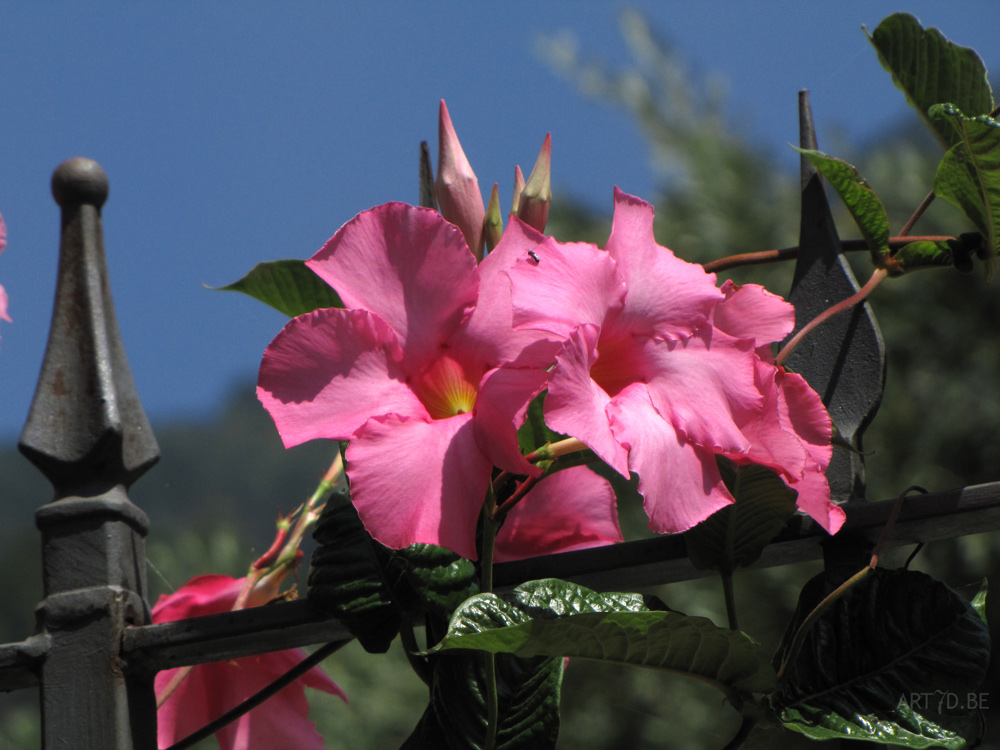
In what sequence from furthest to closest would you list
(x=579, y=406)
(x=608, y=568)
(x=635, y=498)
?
(x=635, y=498) → (x=608, y=568) → (x=579, y=406)

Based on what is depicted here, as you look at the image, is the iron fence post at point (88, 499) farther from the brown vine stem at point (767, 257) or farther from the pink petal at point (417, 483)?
the brown vine stem at point (767, 257)

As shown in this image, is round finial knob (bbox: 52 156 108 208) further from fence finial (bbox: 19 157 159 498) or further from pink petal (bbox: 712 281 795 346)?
pink petal (bbox: 712 281 795 346)

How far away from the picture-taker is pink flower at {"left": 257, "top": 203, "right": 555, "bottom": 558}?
1.09ft

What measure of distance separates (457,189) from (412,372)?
4.5 inches

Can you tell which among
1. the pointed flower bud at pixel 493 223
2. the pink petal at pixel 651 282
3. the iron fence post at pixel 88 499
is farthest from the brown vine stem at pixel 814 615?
the iron fence post at pixel 88 499

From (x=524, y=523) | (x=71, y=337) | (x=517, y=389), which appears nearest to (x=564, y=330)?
(x=517, y=389)

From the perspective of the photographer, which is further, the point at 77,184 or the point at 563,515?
the point at 77,184

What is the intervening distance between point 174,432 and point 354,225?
3.79 metres

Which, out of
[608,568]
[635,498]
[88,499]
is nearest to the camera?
[608,568]

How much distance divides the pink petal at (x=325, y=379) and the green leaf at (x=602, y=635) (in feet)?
0.28

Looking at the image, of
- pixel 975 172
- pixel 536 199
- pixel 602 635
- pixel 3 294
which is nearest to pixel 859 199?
pixel 975 172

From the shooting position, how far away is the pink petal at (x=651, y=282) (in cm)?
37

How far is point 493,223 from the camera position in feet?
1.47

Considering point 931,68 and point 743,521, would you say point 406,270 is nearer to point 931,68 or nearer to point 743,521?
point 743,521
